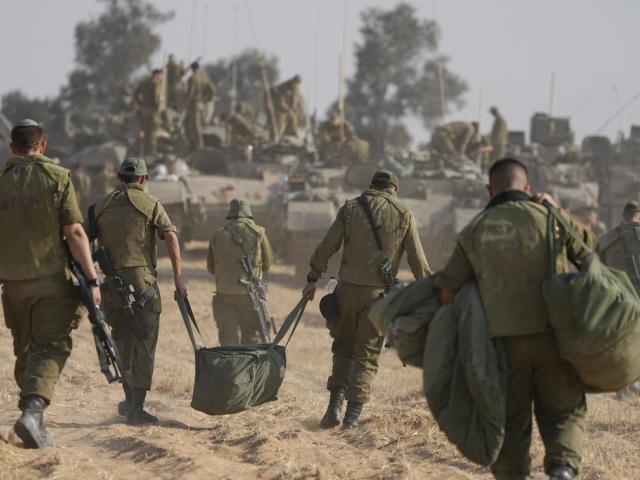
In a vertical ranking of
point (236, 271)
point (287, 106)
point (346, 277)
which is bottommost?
point (236, 271)

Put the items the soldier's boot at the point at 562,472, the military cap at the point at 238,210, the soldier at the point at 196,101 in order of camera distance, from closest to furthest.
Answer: the soldier's boot at the point at 562,472 < the military cap at the point at 238,210 < the soldier at the point at 196,101

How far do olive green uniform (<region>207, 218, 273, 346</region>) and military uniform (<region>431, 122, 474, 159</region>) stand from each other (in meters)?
12.3

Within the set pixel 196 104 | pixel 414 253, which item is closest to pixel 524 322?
pixel 414 253

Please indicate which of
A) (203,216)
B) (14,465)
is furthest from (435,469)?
(203,216)

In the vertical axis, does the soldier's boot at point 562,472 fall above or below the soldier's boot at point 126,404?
above

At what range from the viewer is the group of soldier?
14.6 ft

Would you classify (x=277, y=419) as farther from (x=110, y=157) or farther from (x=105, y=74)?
(x=105, y=74)

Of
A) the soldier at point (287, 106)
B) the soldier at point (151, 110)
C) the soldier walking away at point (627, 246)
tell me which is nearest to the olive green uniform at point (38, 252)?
the soldier walking away at point (627, 246)

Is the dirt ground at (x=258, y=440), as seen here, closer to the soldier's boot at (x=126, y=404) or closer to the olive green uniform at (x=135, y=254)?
the soldier's boot at (x=126, y=404)

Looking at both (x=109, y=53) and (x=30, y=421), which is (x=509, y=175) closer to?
(x=30, y=421)

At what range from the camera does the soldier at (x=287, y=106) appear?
24422 millimetres

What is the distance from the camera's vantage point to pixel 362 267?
22.8ft

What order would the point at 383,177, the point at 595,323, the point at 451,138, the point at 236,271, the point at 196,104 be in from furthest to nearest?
the point at 196,104 → the point at 451,138 → the point at 236,271 → the point at 383,177 → the point at 595,323

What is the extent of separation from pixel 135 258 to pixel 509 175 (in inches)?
117
